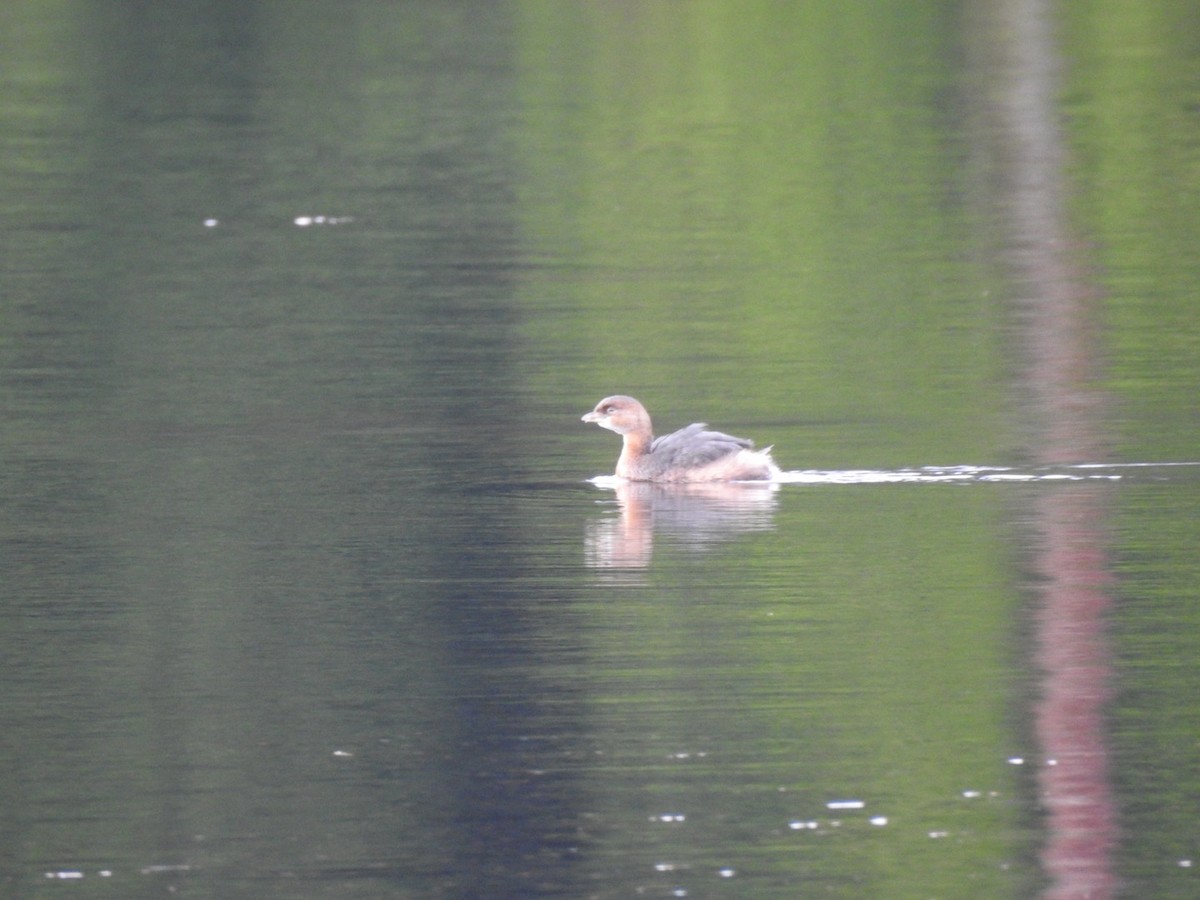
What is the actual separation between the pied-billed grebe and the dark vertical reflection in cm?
145

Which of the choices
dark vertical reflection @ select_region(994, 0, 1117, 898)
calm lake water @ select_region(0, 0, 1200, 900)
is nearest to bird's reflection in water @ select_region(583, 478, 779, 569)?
calm lake water @ select_region(0, 0, 1200, 900)

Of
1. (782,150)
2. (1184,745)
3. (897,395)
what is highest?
(782,150)

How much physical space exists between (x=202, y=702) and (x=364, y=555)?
226 centimetres

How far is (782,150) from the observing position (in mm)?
29016

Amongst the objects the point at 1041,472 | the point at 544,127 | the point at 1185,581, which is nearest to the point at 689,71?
the point at 544,127

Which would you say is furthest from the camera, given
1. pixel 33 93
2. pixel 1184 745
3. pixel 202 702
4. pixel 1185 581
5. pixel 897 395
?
pixel 33 93

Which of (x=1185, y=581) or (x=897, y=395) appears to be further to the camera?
(x=897, y=395)

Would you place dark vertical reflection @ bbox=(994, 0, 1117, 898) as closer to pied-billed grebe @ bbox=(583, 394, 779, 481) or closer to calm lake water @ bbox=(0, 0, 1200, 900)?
calm lake water @ bbox=(0, 0, 1200, 900)

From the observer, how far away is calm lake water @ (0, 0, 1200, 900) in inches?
301

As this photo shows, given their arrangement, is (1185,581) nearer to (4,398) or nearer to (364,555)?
(364,555)

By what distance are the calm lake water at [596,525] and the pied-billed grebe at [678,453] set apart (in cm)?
12

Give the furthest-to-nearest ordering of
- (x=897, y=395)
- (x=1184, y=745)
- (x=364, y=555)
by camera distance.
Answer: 1. (x=897, y=395)
2. (x=364, y=555)
3. (x=1184, y=745)

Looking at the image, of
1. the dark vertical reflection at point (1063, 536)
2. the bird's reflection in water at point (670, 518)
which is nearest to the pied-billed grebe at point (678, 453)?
the bird's reflection in water at point (670, 518)

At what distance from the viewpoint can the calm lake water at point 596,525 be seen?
763cm
